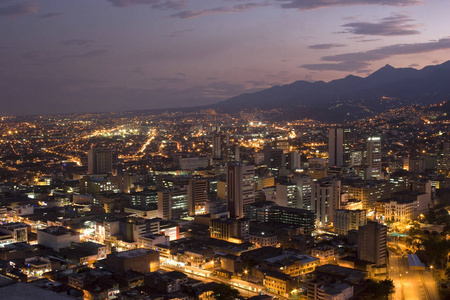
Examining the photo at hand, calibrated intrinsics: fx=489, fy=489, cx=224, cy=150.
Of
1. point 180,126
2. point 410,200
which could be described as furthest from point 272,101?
point 410,200

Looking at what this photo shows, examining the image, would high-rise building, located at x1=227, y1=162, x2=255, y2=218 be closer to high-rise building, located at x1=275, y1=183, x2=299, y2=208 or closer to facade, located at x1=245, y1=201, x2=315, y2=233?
facade, located at x1=245, y1=201, x2=315, y2=233

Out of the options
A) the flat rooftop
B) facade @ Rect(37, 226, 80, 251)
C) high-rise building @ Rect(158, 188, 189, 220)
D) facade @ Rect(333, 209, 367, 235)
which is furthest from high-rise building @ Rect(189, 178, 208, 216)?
the flat rooftop

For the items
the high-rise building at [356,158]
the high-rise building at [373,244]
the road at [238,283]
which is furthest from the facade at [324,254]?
the high-rise building at [356,158]

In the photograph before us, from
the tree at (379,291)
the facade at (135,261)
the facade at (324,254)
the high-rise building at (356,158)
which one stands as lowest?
the high-rise building at (356,158)

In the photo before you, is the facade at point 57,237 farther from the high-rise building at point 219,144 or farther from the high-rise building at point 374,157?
the high-rise building at point 219,144

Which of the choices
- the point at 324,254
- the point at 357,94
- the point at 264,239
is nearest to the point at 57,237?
the point at 264,239

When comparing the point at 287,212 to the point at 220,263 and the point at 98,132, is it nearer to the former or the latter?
the point at 220,263
